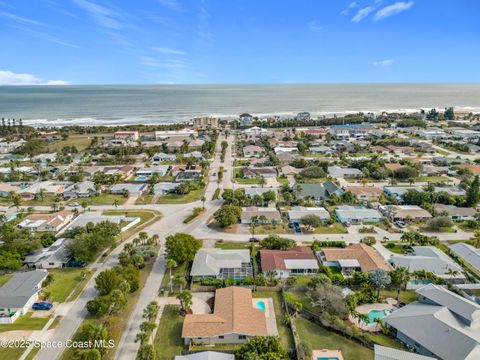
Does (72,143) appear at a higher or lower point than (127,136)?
lower

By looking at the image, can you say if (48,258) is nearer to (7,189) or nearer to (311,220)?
(311,220)

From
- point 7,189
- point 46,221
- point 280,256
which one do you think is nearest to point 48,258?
point 46,221

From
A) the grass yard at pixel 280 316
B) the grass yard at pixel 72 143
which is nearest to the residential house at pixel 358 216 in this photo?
the grass yard at pixel 280 316

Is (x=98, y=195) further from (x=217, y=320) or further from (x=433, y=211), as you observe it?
(x=433, y=211)

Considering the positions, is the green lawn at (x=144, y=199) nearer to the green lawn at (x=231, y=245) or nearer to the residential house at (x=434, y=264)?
the green lawn at (x=231, y=245)

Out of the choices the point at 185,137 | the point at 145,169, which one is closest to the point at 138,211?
the point at 145,169
